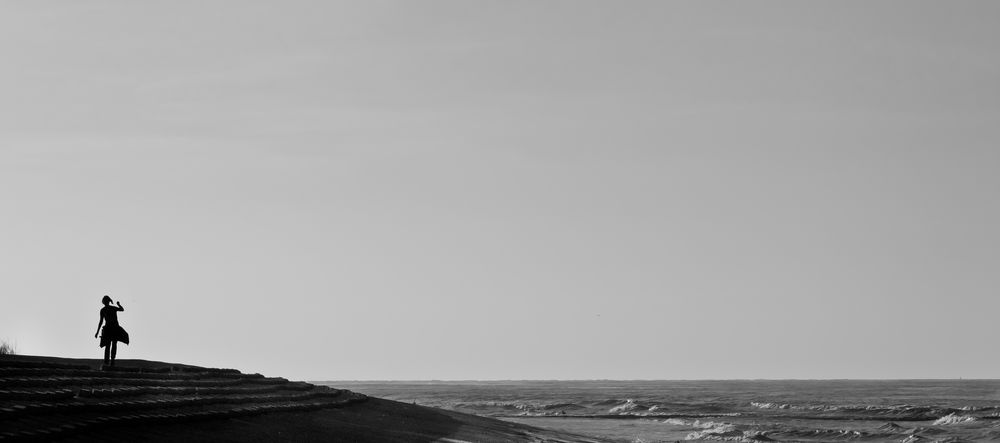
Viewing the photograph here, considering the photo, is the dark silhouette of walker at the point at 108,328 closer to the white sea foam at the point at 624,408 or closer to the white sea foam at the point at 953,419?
the white sea foam at the point at 953,419

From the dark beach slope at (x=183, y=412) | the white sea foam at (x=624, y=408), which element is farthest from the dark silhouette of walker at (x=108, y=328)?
the white sea foam at (x=624, y=408)

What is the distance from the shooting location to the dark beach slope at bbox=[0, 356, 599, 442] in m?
20.0

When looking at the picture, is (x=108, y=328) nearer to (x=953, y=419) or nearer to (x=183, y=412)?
(x=183, y=412)

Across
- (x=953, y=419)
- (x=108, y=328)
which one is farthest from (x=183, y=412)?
(x=953, y=419)

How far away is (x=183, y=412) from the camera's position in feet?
82.2

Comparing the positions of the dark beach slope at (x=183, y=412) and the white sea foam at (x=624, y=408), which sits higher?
the white sea foam at (x=624, y=408)

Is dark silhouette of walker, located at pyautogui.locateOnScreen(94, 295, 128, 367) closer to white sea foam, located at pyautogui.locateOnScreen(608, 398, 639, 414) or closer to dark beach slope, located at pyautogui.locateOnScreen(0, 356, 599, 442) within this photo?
dark beach slope, located at pyautogui.locateOnScreen(0, 356, 599, 442)

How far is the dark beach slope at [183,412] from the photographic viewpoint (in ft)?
65.6

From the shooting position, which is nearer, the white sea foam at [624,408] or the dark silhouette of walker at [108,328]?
the dark silhouette of walker at [108,328]

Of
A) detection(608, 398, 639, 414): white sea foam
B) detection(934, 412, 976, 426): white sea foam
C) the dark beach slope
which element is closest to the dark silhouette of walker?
the dark beach slope

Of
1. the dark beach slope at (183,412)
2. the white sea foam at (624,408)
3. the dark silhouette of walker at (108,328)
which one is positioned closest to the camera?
the dark beach slope at (183,412)

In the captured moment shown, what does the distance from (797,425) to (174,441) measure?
53.6 metres

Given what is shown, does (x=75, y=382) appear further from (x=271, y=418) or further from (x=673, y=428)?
(x=673, y=428)

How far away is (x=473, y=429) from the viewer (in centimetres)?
4247
